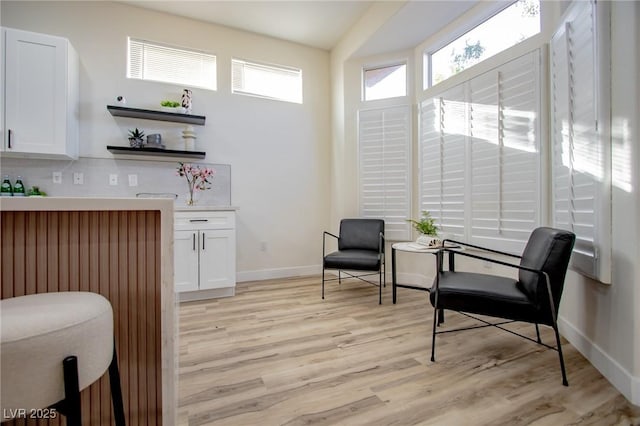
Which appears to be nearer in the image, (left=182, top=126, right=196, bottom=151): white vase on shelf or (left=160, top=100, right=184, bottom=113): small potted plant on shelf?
(left=160, top=100, right=184, bottom=113): small potted plant on shelf

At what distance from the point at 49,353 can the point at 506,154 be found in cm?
309

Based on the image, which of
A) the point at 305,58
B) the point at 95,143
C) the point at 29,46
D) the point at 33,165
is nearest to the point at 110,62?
the point at 29,46

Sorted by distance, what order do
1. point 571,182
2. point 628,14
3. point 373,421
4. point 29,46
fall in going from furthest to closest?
point 29,46, point 571,182, point 628,14, point 373,421

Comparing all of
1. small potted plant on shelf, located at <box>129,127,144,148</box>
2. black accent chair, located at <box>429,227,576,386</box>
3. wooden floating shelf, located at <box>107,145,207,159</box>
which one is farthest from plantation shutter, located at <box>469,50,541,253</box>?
small potted plant on shelf, located at <box>129,127,144,148</box>

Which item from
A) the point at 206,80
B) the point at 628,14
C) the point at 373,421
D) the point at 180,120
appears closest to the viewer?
the point at 373,421

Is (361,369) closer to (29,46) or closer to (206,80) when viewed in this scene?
(206,80)

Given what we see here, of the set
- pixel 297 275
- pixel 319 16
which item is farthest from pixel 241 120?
pixel 297 275

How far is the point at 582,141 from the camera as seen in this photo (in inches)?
72.0

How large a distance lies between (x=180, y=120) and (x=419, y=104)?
2807mm

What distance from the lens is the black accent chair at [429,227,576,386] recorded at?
168 cm

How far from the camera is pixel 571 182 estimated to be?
193 cm

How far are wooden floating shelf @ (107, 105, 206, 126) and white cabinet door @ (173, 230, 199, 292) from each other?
4.35ft

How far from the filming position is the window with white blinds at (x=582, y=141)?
65.1 inches

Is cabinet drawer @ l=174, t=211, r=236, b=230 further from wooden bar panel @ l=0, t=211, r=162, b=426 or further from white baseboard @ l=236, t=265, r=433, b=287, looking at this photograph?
wooden bar panel @ l=0, t=211, r=162, b=426
